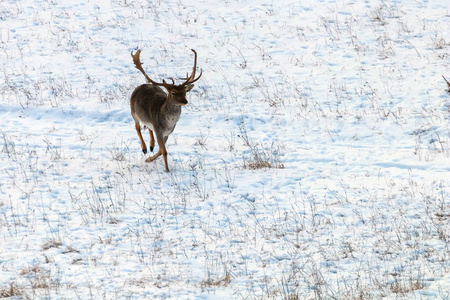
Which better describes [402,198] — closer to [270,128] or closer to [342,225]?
[342,225]

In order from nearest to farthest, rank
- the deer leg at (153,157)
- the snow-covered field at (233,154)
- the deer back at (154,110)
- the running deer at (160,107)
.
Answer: the snow-covered field at (233,154) < the running deer at (160,107) < the deer back at (154,110) < the deer leg at (153,157)

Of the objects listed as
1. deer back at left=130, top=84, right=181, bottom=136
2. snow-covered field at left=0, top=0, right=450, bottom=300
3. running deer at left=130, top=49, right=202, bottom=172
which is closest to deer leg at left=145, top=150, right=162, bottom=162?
running deer at left=130, top=49, right=202, bottom=172

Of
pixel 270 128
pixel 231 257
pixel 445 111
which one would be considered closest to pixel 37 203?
pixel 231 257

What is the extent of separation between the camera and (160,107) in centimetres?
1073

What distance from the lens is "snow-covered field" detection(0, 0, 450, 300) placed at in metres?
6.87

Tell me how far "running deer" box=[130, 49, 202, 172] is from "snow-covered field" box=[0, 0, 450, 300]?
545 millimetres

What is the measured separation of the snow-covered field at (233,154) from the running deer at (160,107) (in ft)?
1.79

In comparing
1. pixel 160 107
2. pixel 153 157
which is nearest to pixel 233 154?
pixel 153 157

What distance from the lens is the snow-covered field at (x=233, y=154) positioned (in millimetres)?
6871

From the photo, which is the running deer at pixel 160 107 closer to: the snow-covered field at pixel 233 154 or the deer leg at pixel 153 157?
the deer leg at pixel 153 157

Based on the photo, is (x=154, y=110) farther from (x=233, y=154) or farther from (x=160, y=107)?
(x=233, y=154)

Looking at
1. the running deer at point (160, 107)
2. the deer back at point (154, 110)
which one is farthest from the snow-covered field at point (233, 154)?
the deer back at point (154, 110)

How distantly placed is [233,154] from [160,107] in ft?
5.53

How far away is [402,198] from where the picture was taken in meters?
8.88
